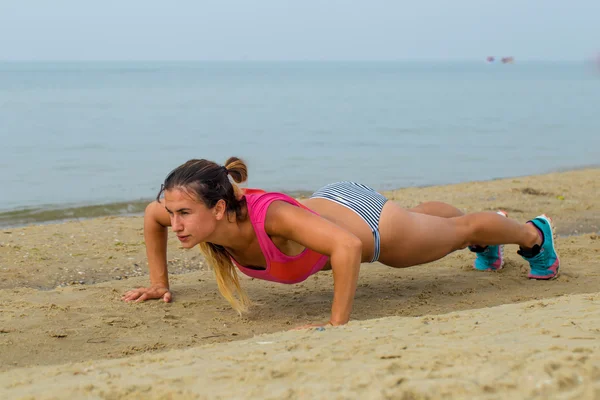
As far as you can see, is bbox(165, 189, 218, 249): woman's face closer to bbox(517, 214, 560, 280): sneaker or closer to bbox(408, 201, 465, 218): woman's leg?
bbox(408, 201, 465, 218): woman's leg

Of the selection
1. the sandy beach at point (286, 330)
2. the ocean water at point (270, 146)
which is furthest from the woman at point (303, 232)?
the ocean water at point (270, 146)

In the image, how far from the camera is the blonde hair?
3.81m

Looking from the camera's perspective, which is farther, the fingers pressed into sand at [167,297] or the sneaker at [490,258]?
the sneaker at [490,258]

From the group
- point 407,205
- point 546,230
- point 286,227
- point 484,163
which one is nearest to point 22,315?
point 286,227

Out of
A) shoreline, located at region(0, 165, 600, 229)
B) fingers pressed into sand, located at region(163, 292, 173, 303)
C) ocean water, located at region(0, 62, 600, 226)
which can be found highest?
fingers pressed into sand, located at region(163, 292, 173, 303)

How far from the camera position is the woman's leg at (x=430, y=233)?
440cm

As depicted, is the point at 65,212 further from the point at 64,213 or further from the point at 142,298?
the point at 142,298

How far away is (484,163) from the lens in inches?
635

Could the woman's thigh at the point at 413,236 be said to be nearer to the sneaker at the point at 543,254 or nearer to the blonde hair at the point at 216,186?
the sneaker at the point at 543,254

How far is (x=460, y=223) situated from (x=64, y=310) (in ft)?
8.22

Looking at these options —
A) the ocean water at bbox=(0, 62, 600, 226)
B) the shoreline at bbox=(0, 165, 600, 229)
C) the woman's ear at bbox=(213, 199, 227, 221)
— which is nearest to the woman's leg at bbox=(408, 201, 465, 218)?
the woman's ear at bbox=(213, 199, 227, 221)

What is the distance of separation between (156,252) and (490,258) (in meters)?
2.48

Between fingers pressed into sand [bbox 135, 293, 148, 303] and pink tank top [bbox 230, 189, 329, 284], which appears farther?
fingers pressed into sand [bbox 135, 293, 148, 303]

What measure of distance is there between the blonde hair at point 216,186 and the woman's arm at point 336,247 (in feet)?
1.04
